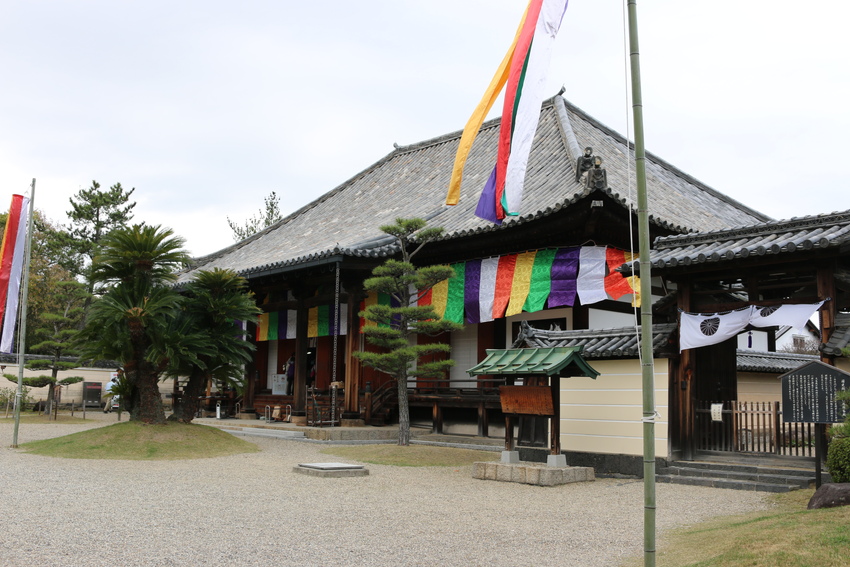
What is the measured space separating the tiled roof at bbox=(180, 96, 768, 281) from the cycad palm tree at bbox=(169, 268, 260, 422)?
286 centimetres

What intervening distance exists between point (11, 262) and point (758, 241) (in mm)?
13176

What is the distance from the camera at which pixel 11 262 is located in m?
14.4

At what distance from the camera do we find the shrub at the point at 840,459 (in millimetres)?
7711

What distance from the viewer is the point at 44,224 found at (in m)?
36.4

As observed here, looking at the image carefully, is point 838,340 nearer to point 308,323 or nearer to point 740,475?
point 740,475

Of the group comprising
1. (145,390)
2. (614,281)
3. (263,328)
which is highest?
(614,281)

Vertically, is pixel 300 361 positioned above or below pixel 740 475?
above

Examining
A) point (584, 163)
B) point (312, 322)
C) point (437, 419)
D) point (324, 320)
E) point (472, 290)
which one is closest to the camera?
point (584, 163)

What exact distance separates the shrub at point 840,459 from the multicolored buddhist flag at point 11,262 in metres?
13.6

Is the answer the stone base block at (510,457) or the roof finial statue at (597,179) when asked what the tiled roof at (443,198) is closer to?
the roof finial statue at (597,179)

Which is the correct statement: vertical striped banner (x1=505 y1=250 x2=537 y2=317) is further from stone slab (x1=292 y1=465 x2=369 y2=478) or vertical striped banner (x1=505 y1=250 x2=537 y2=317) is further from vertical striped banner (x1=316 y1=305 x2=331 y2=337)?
stone slab (x1=292 y1=465 x2=369 y2=478)

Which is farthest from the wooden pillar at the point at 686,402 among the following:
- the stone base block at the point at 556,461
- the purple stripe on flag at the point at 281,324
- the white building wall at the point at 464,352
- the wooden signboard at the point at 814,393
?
the purple stripe on flag at the point at 281,324

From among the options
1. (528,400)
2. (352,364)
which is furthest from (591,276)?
(352,364)

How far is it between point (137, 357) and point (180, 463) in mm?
2628
